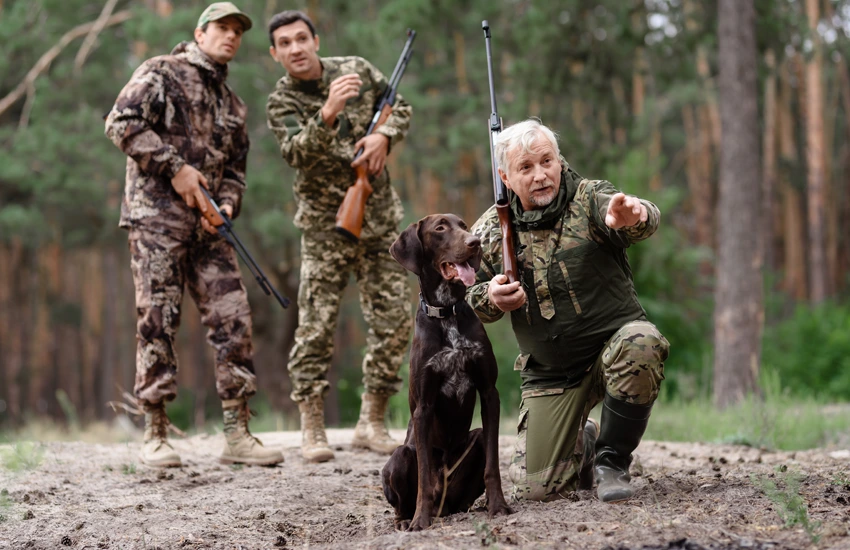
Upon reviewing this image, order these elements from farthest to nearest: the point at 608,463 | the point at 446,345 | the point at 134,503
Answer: the point at 134,503
the point at 608,463
the point at 446,345

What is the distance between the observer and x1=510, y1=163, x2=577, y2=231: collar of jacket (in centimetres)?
413

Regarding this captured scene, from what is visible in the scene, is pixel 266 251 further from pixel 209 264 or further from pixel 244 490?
pixel 244 490

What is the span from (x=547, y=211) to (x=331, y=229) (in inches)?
86.2

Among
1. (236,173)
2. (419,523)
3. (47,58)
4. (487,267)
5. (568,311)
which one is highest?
(47,58)

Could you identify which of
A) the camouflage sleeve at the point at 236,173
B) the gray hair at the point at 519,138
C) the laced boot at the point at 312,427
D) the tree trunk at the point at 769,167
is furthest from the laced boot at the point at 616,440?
the tree trunk at the point at 769,167

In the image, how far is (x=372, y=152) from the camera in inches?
225

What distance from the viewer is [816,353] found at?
15383 millimetres

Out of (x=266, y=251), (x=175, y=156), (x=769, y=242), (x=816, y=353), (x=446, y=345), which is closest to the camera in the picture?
(x=446, y=345)

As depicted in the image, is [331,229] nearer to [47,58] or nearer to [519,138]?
[519,138]

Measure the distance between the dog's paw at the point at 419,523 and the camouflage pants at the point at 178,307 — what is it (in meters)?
2.29

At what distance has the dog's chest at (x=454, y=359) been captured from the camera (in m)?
3.86

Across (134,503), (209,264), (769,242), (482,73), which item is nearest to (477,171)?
(482,73)

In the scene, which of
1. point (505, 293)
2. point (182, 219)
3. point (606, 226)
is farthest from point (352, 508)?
point (182, 219)

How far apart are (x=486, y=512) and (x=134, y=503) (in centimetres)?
203
